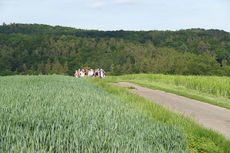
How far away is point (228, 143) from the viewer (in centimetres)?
469

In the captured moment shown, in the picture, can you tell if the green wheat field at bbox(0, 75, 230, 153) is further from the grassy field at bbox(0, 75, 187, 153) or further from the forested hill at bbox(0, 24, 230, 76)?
the forested hill at bbox(0, 24, 230, 76)

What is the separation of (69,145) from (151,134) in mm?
1679

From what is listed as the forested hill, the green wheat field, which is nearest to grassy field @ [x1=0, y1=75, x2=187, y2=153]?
the green wheat field

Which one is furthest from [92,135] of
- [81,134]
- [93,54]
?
[93,54]

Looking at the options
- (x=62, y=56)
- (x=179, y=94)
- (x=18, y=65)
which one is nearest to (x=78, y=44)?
(x=62, y=56)

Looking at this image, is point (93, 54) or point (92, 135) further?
point (93, 54)

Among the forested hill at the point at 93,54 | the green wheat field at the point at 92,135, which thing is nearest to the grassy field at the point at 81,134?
the green wheat field at the point at 92,135

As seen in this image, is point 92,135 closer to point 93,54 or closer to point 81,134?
point 81,134

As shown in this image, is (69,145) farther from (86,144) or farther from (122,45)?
(122,45)

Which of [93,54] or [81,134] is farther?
[93,54]

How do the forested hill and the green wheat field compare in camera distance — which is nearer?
the green wheat field

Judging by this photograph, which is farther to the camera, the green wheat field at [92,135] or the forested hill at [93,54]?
the forested hill at [93,54]

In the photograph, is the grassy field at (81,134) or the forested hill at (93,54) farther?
the forested hill at (93,54)

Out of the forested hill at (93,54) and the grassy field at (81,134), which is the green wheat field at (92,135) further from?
the forested hill at (93,54)
